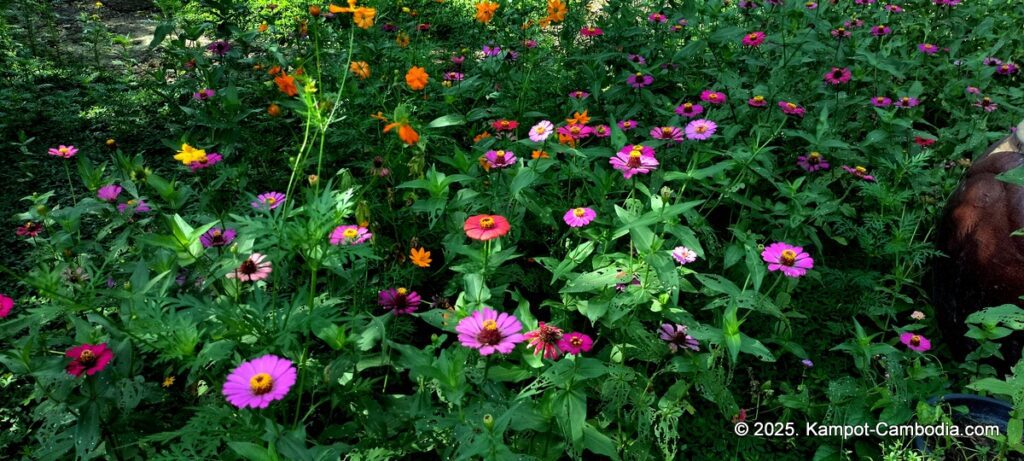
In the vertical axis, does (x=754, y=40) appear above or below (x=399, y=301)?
above

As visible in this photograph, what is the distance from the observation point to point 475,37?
3.51m

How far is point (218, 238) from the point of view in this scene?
1568mm

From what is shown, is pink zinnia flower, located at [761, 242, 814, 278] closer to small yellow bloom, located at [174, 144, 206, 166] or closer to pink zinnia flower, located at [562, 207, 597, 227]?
pink zinnia flower, located at [562, 207, 597, 227]

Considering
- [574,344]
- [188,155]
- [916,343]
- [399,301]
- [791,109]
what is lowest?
[916,343]

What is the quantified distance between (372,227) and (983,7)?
3.87 metres

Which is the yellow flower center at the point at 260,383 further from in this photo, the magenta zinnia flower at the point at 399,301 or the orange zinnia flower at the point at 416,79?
the orange zinnia flower at the point at 416,79

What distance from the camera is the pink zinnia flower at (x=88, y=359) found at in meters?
1.23

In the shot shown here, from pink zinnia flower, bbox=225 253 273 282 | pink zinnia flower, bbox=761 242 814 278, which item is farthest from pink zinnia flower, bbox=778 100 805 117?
pink zinnia flower, bbox=225 253 273 282

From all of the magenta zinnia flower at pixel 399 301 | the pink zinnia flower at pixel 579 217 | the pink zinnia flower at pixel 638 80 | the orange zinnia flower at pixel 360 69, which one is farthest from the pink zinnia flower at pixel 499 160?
the pink zinnia flower at pixel 638 80

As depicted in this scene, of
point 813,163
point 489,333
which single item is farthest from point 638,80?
point 489,333

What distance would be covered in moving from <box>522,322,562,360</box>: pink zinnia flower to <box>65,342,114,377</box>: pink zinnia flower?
0.83 metres

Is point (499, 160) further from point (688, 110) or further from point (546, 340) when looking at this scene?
point (688, 110)

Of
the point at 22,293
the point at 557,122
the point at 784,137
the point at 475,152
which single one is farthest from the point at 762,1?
the point at 22,293

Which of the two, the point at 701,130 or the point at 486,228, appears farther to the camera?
the point at 701,130
